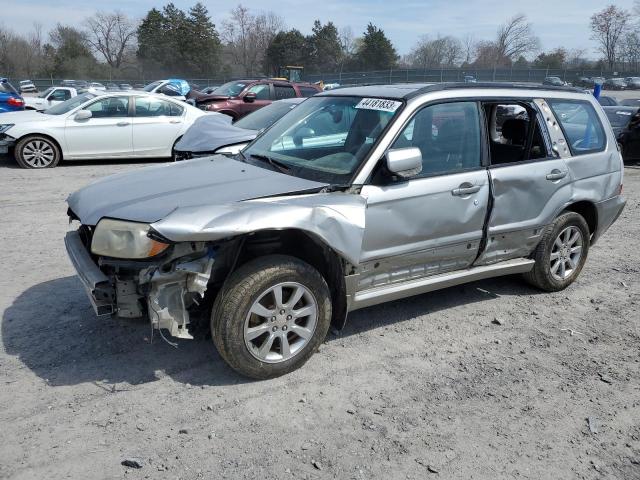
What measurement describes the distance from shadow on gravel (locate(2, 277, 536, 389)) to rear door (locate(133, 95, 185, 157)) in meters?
7.30

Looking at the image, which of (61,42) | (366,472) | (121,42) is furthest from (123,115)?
(121,42)

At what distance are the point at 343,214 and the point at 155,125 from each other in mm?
9393

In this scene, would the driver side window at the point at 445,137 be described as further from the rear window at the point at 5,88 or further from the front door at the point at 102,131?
the rear window at the point at 5,88

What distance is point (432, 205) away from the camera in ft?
12.9

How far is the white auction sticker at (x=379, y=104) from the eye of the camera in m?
3.99

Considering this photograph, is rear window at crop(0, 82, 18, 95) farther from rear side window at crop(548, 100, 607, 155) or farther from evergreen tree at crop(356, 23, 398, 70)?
evergreen tree at crop(356, 23, 398, 70)

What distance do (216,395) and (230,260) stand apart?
0.83m

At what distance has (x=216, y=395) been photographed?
3.33m

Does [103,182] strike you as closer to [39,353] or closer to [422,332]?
[39,353]

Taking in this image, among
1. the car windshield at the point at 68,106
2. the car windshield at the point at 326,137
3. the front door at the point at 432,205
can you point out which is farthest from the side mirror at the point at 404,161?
the car windshield at the point at 68,106

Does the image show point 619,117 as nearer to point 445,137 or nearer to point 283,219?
point 445,137

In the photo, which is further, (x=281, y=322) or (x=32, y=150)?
(x=32, y=150)

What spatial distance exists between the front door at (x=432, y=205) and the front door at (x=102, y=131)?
29.5ft

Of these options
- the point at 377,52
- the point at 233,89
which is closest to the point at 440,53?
the point at 377,52
